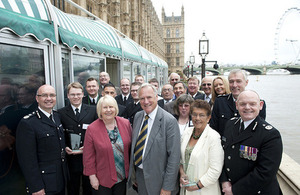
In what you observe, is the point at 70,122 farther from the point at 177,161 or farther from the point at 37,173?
the point at 177,161

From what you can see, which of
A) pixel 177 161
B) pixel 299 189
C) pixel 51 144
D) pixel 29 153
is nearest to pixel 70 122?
pixel 51 144

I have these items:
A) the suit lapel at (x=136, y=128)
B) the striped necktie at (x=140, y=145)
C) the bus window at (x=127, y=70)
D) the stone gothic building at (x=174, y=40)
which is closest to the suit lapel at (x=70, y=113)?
the suit lapel at (x=136, y=128)

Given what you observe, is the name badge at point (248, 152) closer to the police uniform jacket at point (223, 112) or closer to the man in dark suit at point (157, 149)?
the man in dark suit at point (157, 149)

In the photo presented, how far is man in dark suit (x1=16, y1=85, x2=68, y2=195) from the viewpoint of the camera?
2.12 meters

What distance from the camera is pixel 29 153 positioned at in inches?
83.1

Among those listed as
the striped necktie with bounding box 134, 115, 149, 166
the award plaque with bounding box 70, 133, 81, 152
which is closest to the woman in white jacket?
the striped necktie with bounding box 134, 115, 149, 166

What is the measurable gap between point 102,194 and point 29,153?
97cm

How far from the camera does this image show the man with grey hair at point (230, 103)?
2660 millimetres

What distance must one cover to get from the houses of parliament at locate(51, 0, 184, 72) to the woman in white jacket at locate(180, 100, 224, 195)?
41.8 feet

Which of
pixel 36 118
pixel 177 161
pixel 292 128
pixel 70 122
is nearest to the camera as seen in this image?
pixel 177 161

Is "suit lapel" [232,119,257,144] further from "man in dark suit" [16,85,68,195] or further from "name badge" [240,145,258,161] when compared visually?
"man in dark suit" [16,85,68,195]

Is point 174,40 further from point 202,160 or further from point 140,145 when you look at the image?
point 202,160

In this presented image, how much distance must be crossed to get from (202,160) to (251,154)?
1.59 feet

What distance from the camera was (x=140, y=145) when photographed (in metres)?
2.21
